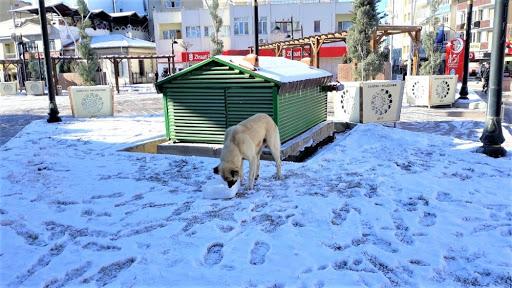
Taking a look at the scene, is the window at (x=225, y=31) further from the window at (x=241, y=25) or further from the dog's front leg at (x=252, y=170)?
the dog's front leg at (x=252, y=170)

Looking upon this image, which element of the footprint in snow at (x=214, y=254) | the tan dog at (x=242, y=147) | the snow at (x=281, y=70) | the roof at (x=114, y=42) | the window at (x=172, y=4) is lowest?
the footprint in snow at (x=214, y=254)

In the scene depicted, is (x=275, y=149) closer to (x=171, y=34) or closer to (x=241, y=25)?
(x=241, y=25)

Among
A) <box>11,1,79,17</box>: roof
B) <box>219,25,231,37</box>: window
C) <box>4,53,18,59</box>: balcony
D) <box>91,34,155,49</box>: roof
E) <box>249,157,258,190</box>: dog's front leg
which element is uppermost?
<box>11,1,79,17</box>: roof

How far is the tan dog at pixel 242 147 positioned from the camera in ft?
19.3

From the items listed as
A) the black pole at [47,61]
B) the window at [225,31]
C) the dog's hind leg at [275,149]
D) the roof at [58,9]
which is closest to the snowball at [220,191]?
the dog's hind leg at [275,149]

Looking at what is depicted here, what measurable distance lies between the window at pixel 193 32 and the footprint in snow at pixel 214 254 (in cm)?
4757

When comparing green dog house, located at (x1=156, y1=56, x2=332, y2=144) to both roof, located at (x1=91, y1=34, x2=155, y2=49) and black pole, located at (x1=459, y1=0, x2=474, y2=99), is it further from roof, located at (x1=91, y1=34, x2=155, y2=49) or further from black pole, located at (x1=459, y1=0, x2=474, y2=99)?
roof, located at (x1=91, y1=34, x2=155, y2=49)

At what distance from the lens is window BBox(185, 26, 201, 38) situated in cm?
4947

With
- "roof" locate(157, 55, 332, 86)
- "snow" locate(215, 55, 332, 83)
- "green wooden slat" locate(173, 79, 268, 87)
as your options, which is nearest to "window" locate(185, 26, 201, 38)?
"snow" locate(215, 55, 332, 83)

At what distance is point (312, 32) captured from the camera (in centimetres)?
4728

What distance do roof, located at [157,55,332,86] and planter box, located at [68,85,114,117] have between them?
768 centimetres

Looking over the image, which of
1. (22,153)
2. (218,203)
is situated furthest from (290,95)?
(22,153)

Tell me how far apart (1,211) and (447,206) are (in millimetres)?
6036

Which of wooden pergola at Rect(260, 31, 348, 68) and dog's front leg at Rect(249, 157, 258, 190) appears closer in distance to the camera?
dog's front leg at Rect(249, 157, 258, 190)
